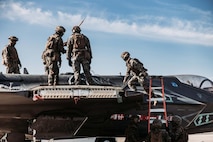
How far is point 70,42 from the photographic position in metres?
8.95

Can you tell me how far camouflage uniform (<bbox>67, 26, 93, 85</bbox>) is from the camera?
29.1 feet

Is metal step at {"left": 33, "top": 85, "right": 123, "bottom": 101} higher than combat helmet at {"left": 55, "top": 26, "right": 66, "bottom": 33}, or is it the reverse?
combat helmet at {"left": 55, "top": 26, "right": 66, "bottom": 33}

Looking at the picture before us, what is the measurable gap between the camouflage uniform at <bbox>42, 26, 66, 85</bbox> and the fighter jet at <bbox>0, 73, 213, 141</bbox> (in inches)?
13.9

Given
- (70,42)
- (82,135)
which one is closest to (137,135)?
(82,135)

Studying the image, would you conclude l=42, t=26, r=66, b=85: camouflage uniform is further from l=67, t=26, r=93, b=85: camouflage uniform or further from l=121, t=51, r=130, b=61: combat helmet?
l=121, t=51, r=130, b=61: combat helmet

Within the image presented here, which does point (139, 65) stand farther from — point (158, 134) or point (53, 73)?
point (158, 134)

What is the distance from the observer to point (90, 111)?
9422 millimetres

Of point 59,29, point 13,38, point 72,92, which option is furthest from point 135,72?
point 13,38

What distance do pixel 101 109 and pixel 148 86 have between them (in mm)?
1438

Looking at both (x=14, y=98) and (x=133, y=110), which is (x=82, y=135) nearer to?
(x=133, y=110)

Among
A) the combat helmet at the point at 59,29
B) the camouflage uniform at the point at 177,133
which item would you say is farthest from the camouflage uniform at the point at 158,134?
the combat helmet at the point at 59,29

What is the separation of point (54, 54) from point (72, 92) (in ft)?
5.08

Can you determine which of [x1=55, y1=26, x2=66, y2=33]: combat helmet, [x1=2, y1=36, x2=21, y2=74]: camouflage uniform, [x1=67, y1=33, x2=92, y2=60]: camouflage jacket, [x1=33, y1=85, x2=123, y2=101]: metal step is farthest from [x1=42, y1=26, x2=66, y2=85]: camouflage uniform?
[x1=2, y1=36, x2=21, y2=74]: camouflage uniform

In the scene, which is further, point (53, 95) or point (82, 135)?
point (82, 135)
